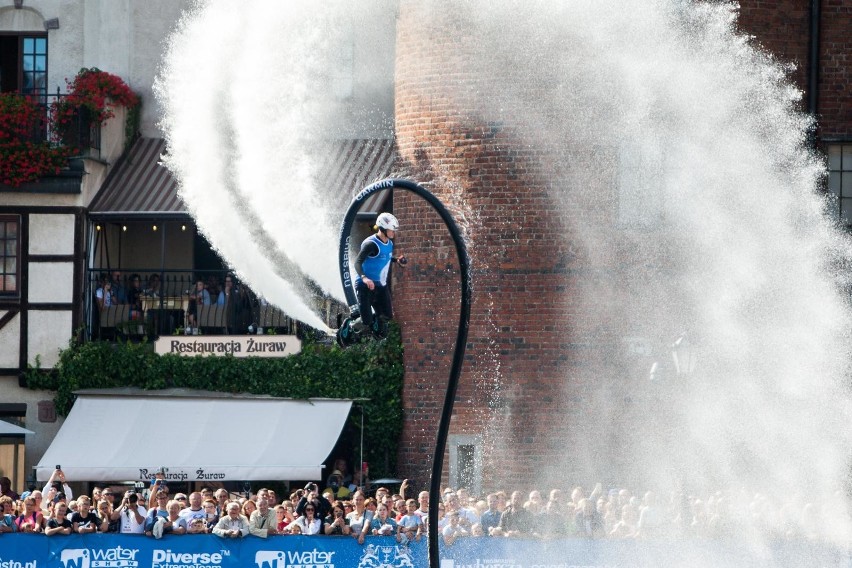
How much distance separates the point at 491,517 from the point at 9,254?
13.0 metres

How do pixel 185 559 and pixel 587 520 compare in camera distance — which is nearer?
pixel 185 559

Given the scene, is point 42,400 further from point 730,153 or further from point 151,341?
point 730,153

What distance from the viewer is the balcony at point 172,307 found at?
29172 millimetres

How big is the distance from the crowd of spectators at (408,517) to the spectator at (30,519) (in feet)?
0.04

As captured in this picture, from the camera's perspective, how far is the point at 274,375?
94.0 ft

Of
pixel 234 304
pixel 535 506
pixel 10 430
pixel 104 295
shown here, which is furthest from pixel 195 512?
pixel 104 295

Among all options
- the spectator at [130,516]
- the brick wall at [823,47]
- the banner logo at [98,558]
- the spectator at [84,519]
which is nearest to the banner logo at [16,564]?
the banner logo at [98,558]

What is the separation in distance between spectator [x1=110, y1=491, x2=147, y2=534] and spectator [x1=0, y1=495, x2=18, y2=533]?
1252 mm

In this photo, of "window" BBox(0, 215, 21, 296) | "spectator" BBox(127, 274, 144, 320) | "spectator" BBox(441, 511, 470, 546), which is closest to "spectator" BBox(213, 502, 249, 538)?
"spectator" BBox(441, 511, 470, 546)

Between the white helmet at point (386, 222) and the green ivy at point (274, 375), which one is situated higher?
the white helmet at point (386, 222)

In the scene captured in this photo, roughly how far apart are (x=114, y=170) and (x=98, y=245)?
4.92ft

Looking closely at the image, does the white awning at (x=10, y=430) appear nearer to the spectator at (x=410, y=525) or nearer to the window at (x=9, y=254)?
the window at (x=9, y=254)

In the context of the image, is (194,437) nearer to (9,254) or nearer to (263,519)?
(9,254)

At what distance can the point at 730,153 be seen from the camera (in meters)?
26.3
